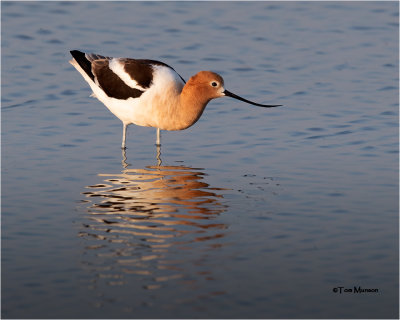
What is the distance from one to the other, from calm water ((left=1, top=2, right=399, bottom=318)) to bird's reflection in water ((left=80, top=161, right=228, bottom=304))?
0.03 m

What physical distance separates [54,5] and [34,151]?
10.8 m

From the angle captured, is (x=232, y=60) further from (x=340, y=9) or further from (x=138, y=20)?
(x=340, y=9)

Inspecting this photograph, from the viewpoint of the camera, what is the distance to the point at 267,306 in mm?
7469

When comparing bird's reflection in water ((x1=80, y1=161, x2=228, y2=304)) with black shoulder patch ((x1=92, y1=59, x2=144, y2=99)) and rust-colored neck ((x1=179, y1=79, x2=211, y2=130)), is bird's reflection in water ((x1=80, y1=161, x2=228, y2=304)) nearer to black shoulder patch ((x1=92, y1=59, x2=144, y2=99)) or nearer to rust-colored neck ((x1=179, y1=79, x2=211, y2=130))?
rust-colored neck ((x1=179, y1=79, x2=211, y2=130))

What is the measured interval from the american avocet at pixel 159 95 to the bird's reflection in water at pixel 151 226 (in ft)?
3.26

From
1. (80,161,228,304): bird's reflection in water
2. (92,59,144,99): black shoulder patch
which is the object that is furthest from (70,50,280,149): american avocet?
(80,161,228,304): bird's reflection in water

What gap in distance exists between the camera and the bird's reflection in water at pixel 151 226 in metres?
8.20

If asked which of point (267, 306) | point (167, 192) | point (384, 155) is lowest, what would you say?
point (267, 306)

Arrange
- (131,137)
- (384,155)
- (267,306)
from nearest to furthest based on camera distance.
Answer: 1. (267,306)
2. (384,155)
3. (131,137)

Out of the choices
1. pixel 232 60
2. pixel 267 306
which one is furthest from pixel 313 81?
pixel 267 306

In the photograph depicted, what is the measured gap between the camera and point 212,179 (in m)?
11.4

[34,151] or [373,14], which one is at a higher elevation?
[373,14]

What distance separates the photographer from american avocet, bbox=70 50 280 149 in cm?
1253

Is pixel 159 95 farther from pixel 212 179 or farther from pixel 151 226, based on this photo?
pixel 151 226
